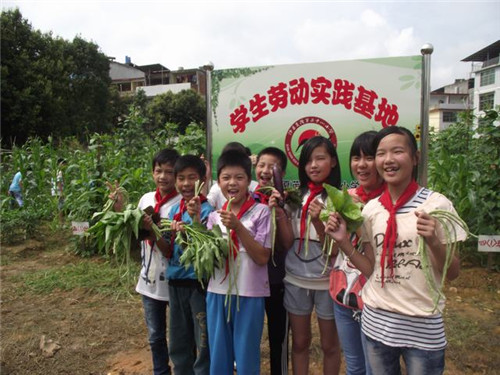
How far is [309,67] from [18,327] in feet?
13.4

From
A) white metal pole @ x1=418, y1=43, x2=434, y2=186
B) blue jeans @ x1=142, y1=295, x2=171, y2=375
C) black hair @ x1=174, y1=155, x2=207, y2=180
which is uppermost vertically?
white metal pole @ x1=418, y1=43, x2=434, y2=186

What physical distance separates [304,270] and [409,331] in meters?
0.79

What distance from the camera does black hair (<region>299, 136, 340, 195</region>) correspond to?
7.68 ft

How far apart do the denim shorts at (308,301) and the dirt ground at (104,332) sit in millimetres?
1042

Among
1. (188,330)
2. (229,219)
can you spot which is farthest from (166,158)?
(188,330)

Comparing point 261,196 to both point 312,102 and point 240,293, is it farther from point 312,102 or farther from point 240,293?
point 312,102

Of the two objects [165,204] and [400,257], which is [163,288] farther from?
[400,257]

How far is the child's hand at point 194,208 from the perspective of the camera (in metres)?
2.35

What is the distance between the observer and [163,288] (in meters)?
2.65

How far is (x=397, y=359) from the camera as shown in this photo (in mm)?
1797

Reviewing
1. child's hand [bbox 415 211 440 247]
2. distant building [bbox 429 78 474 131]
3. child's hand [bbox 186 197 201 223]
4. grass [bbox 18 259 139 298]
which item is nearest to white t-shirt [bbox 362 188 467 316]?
child's hand [bbox 415 211 440 247]

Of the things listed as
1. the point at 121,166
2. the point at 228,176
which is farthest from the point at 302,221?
the point at 121,166

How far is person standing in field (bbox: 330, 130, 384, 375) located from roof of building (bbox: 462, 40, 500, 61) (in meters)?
48.5

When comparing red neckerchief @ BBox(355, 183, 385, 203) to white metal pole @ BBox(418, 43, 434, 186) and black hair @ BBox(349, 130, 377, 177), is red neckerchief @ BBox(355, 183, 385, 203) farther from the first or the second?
white metal pole @ BBox(418, 43, 434, 186)
